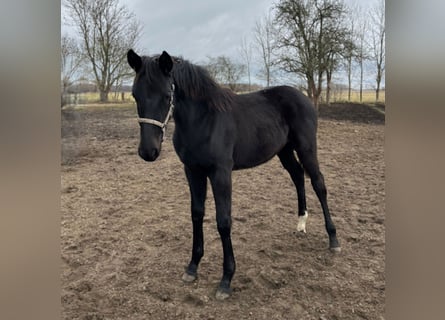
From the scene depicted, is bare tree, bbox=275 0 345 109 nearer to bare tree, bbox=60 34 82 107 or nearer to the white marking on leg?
the white marking on leg

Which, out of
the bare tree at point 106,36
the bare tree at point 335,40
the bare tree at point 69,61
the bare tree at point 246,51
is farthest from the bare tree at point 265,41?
the bare tree at point 69,61

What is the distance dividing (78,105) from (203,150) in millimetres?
651

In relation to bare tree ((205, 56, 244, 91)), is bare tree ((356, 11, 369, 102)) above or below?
above

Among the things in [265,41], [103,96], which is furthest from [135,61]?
[265,41]

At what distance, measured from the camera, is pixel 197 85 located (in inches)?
44.1

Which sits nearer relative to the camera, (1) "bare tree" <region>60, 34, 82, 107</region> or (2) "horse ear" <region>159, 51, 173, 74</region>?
(2) "horse ear" <region>159, 51, 173, 74</region>

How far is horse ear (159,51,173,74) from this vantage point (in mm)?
966

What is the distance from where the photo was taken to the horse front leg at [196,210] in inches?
49.8

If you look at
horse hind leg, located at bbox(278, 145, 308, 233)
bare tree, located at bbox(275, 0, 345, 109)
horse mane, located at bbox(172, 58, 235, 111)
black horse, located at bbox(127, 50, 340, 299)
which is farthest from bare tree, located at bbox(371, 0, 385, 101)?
horse mane, located at bbox(172, 58, 235, 111)

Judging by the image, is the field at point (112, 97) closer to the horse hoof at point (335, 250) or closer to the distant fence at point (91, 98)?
the distant fence at point (91, 98)

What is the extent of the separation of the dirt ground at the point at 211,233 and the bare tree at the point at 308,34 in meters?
0.26
